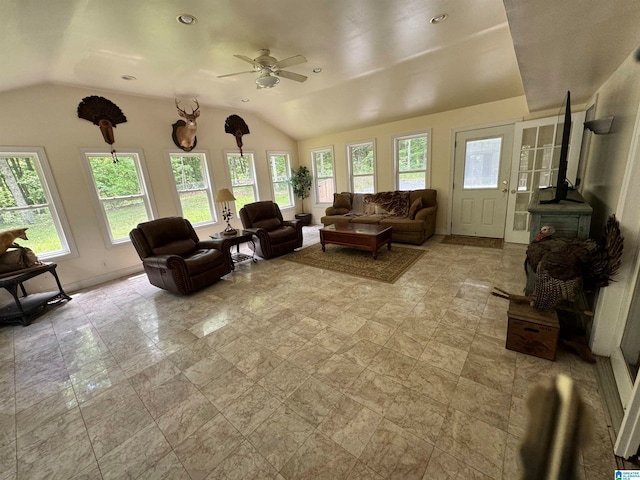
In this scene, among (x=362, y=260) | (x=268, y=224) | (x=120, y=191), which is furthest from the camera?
(x=268, y=224)

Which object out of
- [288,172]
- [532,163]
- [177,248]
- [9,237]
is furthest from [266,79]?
[532,163]

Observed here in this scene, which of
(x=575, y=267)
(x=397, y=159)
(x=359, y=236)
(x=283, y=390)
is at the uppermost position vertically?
(x=397, y=159)

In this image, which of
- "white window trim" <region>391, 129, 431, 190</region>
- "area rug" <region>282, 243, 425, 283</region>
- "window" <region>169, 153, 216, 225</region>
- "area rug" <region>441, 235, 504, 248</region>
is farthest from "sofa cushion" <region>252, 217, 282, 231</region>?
"area rug" <region>441, 235, 504, 248</region>

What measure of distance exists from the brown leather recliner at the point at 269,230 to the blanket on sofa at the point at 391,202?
1.78 m

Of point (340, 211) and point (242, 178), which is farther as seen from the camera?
point (340, 211)

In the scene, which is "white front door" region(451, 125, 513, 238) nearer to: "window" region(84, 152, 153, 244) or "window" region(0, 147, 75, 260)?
"window" region(84, 152, 153, 244)

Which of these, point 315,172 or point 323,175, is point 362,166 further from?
point 315,172

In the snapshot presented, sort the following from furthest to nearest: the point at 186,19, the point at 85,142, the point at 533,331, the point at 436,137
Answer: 1. the point at 436,137
2. the point at 85,142
3. the point at 186,19
4. the point at 533,331

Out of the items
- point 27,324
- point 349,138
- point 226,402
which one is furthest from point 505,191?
point 27,324

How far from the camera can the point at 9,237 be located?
294 centimetres

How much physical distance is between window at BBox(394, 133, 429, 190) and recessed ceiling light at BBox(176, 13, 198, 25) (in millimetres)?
4165

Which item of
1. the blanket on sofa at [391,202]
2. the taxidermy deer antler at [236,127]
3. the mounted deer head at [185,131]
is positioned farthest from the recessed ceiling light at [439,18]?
the taxidermy deer antler at [236,127]

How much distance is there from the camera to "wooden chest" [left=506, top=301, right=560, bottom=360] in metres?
1.69

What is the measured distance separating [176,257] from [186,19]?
2379 millimetres
